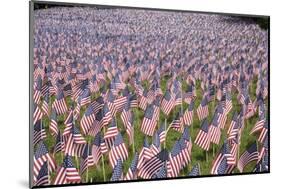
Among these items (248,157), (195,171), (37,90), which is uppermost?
(37,90)

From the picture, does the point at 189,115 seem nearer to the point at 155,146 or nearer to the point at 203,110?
A: the point at 203,110

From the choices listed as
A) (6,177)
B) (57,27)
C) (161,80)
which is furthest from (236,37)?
(6,177)

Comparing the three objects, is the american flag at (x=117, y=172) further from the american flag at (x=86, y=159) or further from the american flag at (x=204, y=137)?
the american flag at (x=204, y=137)

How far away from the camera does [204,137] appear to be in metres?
5.41

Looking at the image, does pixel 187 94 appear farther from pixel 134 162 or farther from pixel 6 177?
pixel 6 177

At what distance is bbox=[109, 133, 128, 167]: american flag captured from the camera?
16.8 feet

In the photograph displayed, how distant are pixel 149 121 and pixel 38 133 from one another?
95 centimetres

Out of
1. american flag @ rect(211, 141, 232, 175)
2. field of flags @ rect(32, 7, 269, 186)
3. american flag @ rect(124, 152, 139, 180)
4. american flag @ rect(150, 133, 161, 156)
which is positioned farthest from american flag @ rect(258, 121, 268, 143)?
american flag @ rect(124, 152, 139, 180)

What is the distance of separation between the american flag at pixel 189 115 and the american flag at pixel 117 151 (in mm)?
604

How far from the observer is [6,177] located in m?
5.02

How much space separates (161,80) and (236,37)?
84cm

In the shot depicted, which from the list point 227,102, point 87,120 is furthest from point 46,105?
point 227,102

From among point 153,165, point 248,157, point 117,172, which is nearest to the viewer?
point 117,172

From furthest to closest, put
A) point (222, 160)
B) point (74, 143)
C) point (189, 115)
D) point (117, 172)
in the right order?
point (222, 160)
point (189, 115)
point (117, 172)
point (74, 143)
